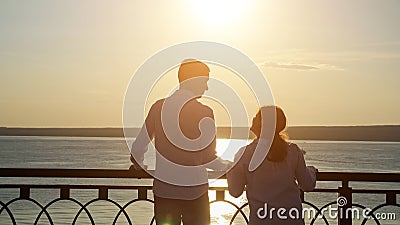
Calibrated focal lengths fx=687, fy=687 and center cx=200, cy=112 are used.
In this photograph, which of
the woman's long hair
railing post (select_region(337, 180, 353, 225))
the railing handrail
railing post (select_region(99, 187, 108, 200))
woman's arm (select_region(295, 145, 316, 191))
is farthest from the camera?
railing post (select_region(99, 187, 108, 200))

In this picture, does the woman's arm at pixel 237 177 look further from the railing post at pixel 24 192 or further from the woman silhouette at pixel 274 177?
the railing post at pixel 24 192

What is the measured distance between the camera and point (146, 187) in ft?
18.0

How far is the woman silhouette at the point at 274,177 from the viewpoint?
445 cm

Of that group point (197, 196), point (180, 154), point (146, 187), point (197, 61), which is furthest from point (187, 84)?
point (146, 187)

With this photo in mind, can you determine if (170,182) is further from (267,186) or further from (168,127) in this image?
(267,186)

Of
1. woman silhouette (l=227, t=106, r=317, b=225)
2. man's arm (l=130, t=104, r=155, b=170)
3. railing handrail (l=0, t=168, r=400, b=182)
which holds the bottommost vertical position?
woman silhouette (l=227, t=106, r=317, b=225)

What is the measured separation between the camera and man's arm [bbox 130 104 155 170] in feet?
15.5

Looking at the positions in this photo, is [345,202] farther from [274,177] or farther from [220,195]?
[274,177]

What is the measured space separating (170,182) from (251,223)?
0.61m

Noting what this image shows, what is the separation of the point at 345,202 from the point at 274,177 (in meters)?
1.20

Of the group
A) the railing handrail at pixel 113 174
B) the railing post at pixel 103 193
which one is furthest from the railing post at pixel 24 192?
the railing post at pixel 103 193

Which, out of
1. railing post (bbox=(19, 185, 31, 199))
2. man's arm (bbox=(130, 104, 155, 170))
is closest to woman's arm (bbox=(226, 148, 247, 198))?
man's arm (bbox=(130, 104, 155, 170))

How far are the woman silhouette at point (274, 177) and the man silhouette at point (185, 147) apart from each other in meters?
0.21

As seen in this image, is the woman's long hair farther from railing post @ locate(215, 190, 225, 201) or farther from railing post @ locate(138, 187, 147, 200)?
railing post @ locate(138, 187, 147, 200)
